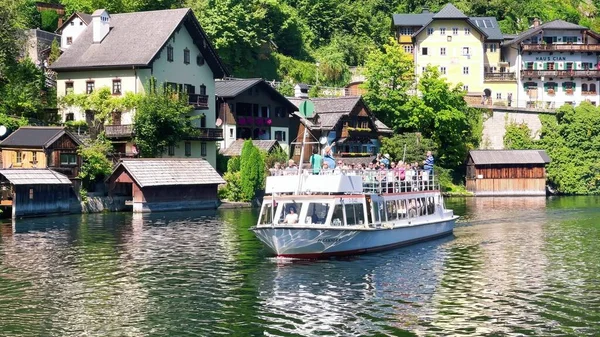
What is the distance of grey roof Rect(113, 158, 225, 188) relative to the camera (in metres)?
71.9

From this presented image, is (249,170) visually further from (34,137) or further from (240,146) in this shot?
(34,137)

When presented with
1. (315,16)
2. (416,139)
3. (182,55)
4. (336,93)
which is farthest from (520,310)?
(315,16)

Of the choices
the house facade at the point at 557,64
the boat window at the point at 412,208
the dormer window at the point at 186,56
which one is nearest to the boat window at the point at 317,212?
the boat window at the point at 412,208

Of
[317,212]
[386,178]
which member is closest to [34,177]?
[386,178]

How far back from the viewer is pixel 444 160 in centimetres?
10462

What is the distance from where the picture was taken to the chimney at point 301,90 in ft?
342

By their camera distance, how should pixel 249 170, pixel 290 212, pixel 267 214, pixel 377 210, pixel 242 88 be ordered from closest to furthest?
pixel 290 212
pixel 267 214
pixel 377 210
pixel 249 170
pixel 242 88

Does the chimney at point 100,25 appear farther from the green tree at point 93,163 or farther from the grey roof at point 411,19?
the grey roof at point 411,19

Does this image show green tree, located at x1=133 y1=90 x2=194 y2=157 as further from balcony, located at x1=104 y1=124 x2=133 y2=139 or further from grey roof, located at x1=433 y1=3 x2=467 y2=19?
grey roof, located at x1=433 y1=3 x2=467 y2=19

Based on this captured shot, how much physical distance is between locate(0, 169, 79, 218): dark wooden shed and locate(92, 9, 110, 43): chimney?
21.0 m

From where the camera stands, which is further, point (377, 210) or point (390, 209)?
point (390, 209)

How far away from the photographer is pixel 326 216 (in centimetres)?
4094

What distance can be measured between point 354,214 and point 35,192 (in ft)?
107

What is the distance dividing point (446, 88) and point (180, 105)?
37.2m
